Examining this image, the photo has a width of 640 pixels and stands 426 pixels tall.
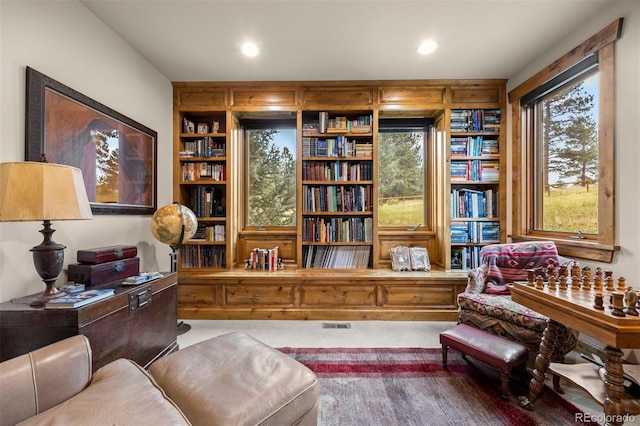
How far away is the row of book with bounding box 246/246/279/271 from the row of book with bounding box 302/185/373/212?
2.27 ft

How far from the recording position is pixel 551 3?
1.93 m

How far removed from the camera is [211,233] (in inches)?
123

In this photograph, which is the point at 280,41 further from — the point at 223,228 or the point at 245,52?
the point at 223,228

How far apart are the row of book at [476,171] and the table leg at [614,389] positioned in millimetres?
2155

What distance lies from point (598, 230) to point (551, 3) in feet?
5.87

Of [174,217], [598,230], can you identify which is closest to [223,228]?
[174,217]

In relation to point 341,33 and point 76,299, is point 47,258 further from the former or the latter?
point 341,33

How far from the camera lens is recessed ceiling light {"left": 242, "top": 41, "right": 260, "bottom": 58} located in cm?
238

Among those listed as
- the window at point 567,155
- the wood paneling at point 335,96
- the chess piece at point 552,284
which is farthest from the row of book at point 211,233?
the window at point 567,155

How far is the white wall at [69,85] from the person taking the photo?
1.48 m

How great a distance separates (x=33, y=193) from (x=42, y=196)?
0.04 meters

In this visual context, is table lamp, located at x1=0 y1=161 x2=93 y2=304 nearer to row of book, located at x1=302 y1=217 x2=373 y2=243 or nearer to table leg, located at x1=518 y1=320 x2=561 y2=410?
row of book, located at x1=302 y1=217 x2=373 y2=243

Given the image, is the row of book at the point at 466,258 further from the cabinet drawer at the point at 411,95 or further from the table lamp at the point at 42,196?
the table lamp at the point at 42,196

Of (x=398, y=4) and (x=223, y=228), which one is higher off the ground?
(x=398, y=4)
